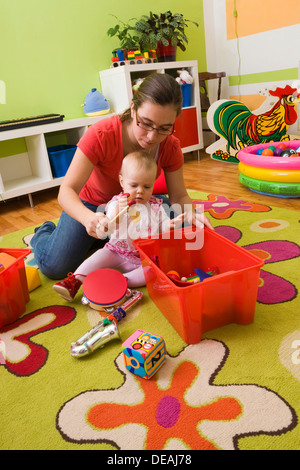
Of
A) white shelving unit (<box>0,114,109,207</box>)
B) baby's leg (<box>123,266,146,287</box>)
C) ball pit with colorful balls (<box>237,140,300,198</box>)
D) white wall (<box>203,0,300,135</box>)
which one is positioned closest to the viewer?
baby's leg (<box>123,266,146,287</box>)

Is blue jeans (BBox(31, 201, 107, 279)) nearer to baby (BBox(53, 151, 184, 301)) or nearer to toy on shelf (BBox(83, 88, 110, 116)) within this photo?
baby (BBox(53, 151, 184, 301))

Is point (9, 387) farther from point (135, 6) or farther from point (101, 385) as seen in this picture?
point (135, 6)

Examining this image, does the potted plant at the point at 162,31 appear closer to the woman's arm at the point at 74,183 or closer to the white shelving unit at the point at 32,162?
the white shelving unit at the point at 32,162

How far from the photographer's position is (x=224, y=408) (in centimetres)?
73

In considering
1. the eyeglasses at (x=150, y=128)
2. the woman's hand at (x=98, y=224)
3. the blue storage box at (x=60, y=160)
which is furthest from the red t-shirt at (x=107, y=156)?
the blue storage box at (x=60, y=160)

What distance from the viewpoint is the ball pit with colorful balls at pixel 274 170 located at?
1.89 m

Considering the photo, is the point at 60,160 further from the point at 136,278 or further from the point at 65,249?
the point at 136,278

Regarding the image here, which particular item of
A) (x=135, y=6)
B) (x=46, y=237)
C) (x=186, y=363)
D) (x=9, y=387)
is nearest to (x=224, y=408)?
(x=186, y=363)

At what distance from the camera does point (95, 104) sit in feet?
8.38

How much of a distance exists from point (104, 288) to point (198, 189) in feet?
4.41

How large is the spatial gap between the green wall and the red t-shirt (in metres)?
1.45

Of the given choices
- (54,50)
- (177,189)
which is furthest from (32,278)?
(54,50)

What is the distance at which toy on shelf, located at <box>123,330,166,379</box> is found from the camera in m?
0.80

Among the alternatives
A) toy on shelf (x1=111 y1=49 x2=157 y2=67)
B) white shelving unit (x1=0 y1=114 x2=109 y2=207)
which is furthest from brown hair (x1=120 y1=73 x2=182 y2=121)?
toy on shelf (x1=111 y1=49 x2=157 y2=67)
